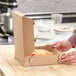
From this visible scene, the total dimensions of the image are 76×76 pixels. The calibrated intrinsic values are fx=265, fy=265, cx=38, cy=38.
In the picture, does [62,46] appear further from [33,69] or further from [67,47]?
[33,69]

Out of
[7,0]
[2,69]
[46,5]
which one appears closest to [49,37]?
[7,0]

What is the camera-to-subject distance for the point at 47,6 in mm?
3861

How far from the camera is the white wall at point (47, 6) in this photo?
3742mm

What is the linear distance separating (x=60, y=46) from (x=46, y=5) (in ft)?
7.83

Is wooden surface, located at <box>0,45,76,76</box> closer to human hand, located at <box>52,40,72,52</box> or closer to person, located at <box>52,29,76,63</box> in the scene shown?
person, located at <box>52,29,76,63</box>

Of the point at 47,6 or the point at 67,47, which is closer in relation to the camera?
the point at 67,47

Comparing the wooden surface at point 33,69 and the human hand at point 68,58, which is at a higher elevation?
the human hand at point 68,58

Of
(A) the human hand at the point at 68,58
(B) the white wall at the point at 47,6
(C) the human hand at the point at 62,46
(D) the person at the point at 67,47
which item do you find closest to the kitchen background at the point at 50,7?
(B) the white wall at the point at 47,6

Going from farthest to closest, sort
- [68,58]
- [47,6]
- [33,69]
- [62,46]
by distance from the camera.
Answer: [47,6], [62,46], [68,58], [33,69]

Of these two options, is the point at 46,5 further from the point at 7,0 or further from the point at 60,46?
the point at 60,46

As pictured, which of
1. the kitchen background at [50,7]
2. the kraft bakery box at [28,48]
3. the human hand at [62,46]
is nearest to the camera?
the kraft bakery box at [28,48]

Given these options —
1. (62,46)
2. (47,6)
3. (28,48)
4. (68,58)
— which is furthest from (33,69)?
(47,6)

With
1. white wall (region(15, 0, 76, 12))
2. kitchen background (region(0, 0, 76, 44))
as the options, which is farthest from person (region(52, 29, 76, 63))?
white wall (region(15, 0, 76, 12))

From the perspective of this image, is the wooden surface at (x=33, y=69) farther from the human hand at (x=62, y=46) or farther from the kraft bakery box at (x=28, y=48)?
the human hand at (x=62, y=46)
